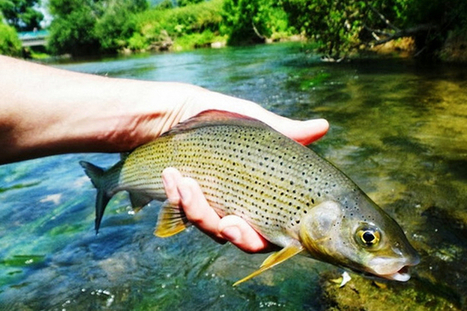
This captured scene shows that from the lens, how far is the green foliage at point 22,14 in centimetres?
8606

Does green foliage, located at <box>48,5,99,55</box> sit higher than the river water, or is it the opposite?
green foliage, located at <box>48,5,99,55</box>

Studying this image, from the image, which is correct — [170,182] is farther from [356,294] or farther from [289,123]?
[356,294]

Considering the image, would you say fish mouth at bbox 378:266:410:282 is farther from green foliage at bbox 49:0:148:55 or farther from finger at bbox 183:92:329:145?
green foliage at bbox 49:0:148:55

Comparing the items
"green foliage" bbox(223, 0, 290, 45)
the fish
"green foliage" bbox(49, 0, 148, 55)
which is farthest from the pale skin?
"green foliage" bbox(49, 0, 148, 55)

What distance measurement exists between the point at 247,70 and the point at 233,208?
16.4 metres

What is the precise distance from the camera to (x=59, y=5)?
67.7m

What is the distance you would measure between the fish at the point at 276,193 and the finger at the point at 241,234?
0.18 feet

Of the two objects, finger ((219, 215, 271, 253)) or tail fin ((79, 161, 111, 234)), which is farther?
tail fin ((79, 161, 111, 234))

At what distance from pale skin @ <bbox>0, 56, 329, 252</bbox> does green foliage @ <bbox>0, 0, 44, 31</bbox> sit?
99741 mm

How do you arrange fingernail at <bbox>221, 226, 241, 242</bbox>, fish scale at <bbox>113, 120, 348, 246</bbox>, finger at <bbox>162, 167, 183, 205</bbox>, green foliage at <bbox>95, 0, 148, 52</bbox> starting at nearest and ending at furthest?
fish scale at <bbox>113, 120, 348, 246</bbox> < fingernail at <bbox>221, 226, 241, 242</bbox> < finger at <bbox>162, 167, 183, 205</bbox> < green foliage at <bbox>95, 0, 148, 52</bbox>

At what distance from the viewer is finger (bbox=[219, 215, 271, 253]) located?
2.18 meters

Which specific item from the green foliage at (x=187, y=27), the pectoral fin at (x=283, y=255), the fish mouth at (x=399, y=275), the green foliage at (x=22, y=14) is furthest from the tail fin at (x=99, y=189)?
the green foliage at (x=22, y=14)

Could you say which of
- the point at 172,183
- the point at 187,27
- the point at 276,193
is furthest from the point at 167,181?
the point at 187,27

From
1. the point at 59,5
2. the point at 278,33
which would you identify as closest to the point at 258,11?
the point at 278,33
